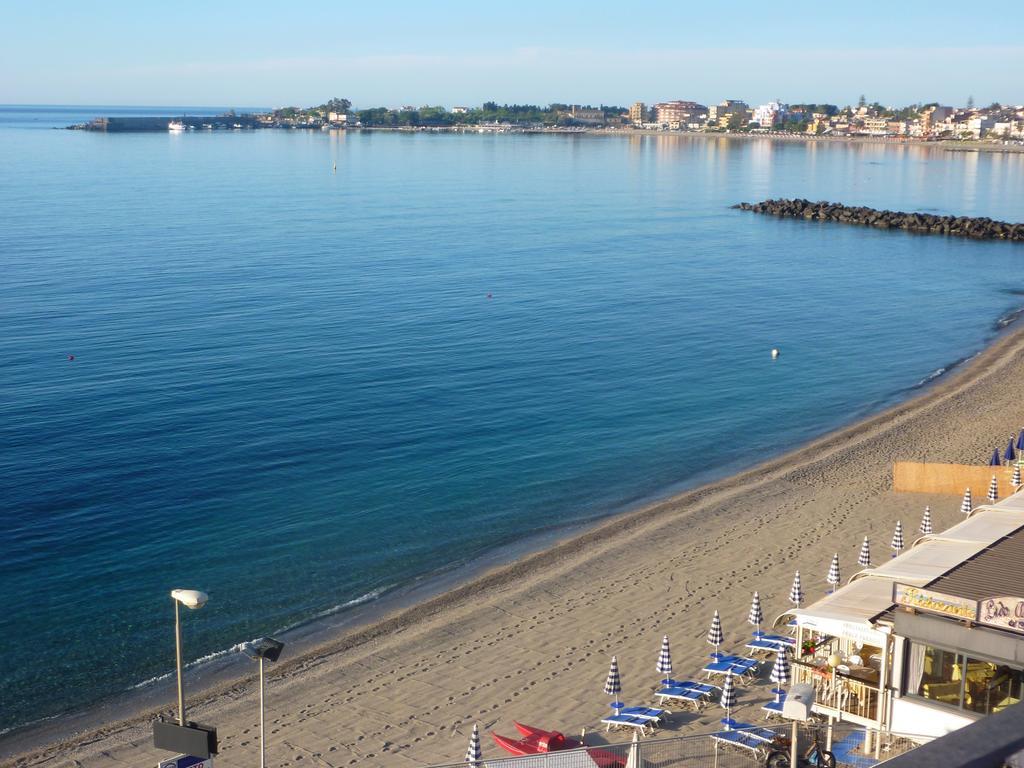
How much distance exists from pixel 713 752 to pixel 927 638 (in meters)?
3.30

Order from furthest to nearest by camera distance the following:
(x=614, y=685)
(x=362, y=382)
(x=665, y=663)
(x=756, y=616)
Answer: (x=362, y=382)
(x=756, y=616)
(x=665, y=663)
(x=614, y=685)

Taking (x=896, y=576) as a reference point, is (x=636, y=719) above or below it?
below

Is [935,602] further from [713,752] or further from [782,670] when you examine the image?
[782,670]

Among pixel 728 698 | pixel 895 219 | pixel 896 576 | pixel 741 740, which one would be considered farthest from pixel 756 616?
pixel 895 219

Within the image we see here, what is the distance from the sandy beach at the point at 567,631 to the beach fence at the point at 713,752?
1.69 meters

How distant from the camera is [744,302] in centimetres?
5709

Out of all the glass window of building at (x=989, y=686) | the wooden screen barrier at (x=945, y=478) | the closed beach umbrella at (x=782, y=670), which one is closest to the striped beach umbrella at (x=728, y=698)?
the closed beach umbrella at (x=782, y=670)

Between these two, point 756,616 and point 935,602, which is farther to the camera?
point 756,616

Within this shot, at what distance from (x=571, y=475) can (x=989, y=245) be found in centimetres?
6677

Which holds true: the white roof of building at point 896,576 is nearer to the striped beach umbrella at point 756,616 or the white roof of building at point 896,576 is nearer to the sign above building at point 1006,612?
the sign above building at point 1006,612

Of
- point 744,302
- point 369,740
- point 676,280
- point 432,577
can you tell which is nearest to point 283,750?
point 369,740

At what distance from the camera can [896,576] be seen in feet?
47.7

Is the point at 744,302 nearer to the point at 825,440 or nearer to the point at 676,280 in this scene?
the point at 676,280

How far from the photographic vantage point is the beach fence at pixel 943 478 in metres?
25.5
